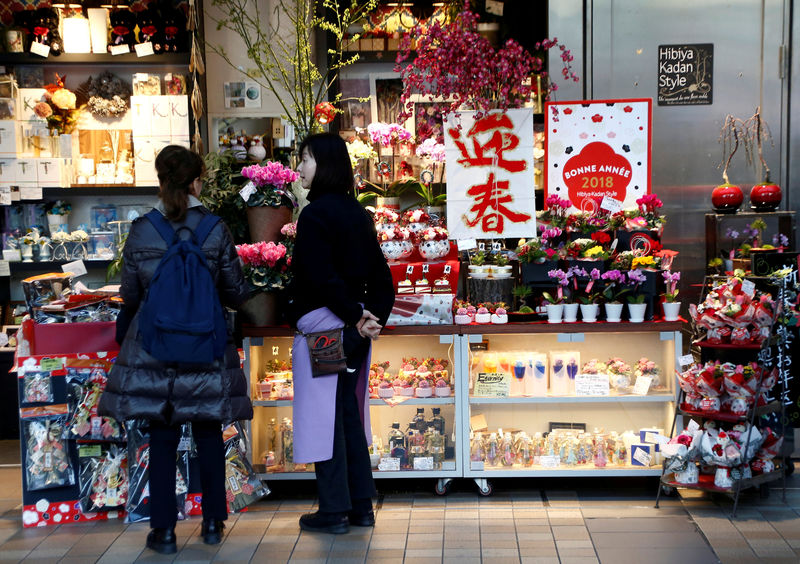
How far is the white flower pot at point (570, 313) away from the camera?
470 centimetres

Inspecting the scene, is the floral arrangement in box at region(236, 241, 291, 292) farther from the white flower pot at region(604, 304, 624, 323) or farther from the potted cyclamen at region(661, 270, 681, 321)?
the potted cyclamen at region(661, 270, 681, 321)

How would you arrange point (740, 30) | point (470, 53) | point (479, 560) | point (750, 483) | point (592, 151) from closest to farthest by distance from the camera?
point (479, 560) < point (750, 483) < point (470, 53) < point (592, 151) < point (740, 30)

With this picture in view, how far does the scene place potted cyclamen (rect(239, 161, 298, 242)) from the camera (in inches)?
189

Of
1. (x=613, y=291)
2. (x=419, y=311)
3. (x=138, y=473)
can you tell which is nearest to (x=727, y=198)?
(x=613, y=291)

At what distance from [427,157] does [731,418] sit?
7.24ft

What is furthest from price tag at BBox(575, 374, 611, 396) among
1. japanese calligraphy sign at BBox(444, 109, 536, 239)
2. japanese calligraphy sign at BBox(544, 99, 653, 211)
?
japanese calligraphy sign at BBox(544, 99, 653, 211)

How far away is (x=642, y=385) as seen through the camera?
4.77 meters

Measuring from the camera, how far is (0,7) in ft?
19.7

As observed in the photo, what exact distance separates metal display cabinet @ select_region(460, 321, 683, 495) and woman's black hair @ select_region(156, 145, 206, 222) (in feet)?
5.54

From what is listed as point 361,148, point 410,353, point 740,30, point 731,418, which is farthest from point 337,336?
point 740,30

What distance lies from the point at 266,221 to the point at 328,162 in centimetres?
99

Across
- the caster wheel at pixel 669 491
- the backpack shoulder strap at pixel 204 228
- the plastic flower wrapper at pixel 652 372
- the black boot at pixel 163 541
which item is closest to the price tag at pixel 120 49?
the backpack shoulder strap at pixel 204 228

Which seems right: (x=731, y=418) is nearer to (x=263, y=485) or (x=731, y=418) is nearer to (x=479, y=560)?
(x=479, y=560)

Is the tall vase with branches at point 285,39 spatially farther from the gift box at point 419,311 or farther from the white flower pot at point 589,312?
the white flower pot at point 589,312
